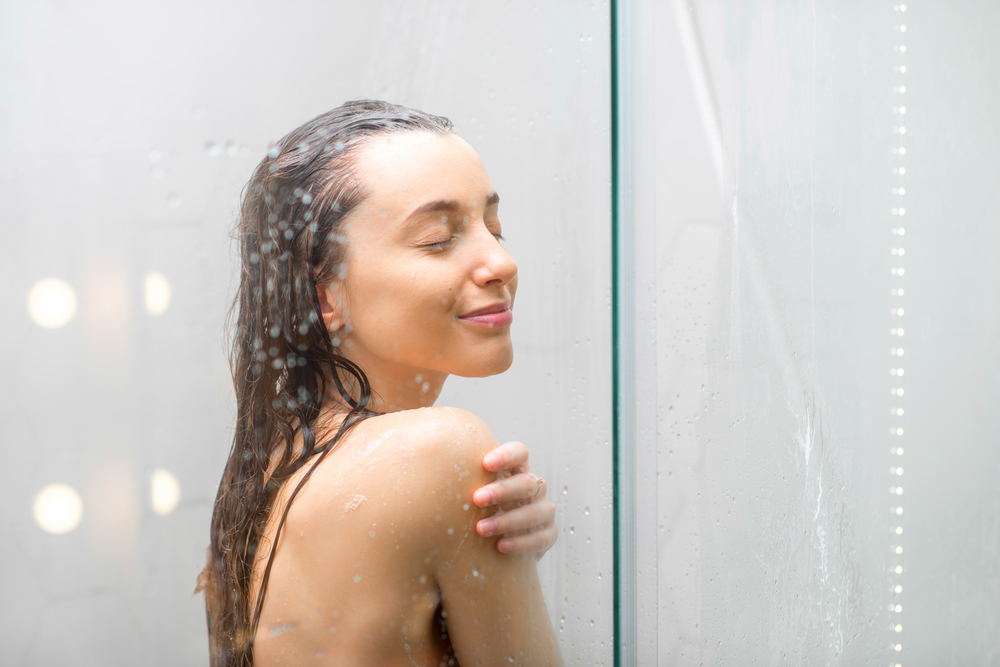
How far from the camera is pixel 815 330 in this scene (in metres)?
0.55

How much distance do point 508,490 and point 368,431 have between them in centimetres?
9

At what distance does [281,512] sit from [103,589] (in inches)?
4.2

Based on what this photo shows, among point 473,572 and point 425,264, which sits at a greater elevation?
point 425,264

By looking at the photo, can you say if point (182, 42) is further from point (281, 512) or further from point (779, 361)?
point (779, 361)

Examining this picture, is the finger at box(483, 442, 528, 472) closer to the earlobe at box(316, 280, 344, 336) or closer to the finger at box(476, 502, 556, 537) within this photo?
the finger at box(476, 502, 556, 537)

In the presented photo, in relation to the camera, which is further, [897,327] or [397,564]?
[897,327]

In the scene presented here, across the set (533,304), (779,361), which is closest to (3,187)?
(533,304)

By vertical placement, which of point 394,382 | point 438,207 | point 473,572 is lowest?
point 473,572

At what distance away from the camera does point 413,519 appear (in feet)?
1.22

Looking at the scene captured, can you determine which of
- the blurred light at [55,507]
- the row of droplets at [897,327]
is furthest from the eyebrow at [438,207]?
the row of droplets at [897,327]

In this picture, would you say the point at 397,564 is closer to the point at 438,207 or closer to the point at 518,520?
the point at 518,520

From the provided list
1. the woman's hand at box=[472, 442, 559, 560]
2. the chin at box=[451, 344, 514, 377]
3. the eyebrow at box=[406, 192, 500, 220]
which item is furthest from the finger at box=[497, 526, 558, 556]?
the eyebrow at box=[406, 192, 500, 220]

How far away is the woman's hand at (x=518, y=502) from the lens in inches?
15.1

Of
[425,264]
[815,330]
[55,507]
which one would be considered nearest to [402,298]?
[425,264]
